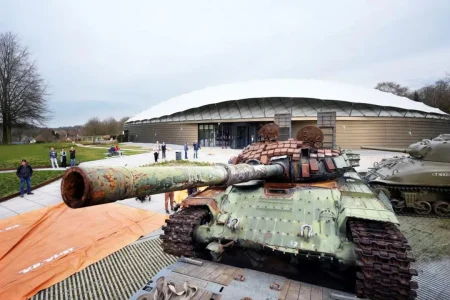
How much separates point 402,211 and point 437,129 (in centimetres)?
3624

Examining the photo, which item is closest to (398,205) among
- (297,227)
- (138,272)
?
(297,227)

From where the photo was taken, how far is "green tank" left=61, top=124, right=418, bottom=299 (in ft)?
8.59

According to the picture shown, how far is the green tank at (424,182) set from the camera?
9328 mm

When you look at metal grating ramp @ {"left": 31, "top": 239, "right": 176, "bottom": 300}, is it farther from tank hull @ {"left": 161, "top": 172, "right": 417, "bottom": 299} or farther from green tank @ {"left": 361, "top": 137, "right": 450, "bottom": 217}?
green tank @ {"left": 361, "top": 137, "right": 450, "bottom": 217}

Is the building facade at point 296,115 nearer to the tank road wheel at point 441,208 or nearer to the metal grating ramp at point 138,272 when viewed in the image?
the tank road wheel at point 441,208

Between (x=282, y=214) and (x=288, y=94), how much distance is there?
34.2 metres

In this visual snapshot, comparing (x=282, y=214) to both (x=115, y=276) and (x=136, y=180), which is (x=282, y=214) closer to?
(x=136, y=180)

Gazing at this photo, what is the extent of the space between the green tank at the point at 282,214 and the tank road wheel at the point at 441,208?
488cm

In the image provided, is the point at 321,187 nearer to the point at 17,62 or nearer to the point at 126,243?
the point at 126,243

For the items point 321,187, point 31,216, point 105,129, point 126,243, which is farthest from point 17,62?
point 321,187

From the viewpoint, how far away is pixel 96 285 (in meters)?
5.31

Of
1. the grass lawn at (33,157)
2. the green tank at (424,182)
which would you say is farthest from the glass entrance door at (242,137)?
the green tank at (424,182)

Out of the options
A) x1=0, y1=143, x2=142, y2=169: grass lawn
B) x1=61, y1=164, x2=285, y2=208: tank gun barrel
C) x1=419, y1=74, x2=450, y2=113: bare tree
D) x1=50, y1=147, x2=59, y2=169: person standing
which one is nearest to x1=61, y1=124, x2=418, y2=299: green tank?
x1=61, y1=164, x2=285, y2=208: tank gun barrel

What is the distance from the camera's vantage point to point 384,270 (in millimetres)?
3807
